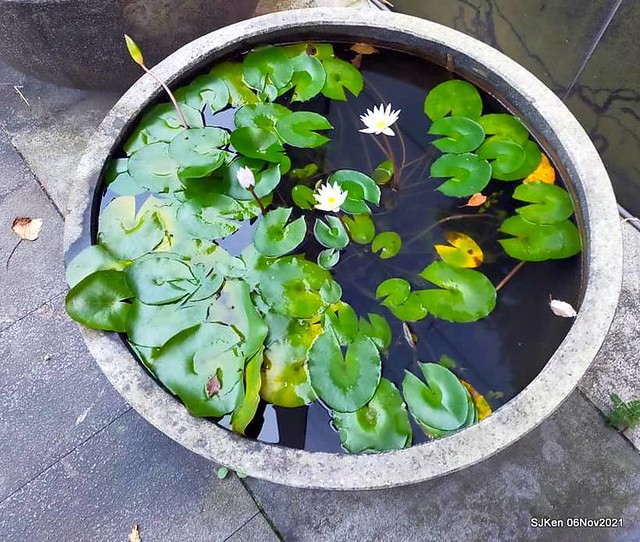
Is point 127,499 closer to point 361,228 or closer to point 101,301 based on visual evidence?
point 101,301

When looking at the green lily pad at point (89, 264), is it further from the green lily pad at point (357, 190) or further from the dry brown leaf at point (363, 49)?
the dry brown leaf at point (363, 49)

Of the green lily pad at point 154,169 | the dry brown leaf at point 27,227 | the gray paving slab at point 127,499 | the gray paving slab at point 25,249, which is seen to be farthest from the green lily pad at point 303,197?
the dry brown leaf at point 27,227

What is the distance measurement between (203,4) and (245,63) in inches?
18.8

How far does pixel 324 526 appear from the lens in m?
1.43

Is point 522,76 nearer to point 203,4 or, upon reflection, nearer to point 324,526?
point 203,4

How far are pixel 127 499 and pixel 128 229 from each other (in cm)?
71

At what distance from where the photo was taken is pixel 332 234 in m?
1.33

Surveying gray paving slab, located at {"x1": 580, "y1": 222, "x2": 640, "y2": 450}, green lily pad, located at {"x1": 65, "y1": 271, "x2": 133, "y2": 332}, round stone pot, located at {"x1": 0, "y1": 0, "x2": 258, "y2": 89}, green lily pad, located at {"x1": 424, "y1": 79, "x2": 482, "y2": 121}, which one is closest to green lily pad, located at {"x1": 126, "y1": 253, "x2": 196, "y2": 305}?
green lily pad, located at {"x1": 65, "y1": 271, "x2": 133, "y2": 332}

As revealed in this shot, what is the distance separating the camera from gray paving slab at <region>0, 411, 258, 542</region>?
4.73ft

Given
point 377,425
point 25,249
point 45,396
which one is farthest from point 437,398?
point 25,249

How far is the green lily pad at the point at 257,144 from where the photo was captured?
52.9 inches

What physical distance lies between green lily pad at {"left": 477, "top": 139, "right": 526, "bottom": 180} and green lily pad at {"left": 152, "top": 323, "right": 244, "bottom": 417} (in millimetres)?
742

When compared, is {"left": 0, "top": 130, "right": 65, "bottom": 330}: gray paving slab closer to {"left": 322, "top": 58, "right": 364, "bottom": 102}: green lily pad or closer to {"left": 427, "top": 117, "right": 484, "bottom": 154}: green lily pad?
{"left": 322, "top": 58, "right": 364, "bottom": 102}: green lily pad

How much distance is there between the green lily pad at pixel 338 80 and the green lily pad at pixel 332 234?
0.38 meters
